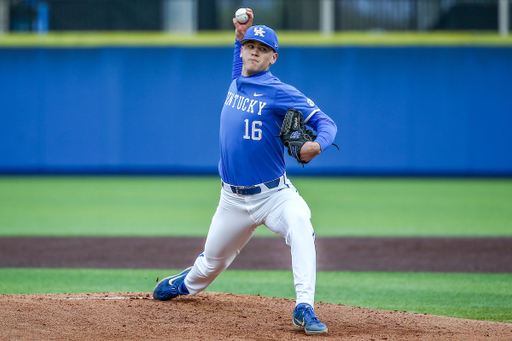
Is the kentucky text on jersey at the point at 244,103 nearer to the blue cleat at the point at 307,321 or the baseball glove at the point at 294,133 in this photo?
the baseball glove at the point at 294,133

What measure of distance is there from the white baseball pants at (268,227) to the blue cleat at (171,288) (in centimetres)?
20

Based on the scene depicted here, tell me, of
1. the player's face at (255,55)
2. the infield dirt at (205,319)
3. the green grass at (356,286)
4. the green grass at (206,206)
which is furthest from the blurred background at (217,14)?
the player's face at (255,55)

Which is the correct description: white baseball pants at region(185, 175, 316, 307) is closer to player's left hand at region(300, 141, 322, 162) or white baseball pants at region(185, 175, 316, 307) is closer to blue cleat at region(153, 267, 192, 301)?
blue cleat at region(153, 267, 192, 301)

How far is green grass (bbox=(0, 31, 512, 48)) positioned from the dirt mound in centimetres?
1346

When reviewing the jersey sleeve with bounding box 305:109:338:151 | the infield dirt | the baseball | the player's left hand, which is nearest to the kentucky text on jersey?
the jersey sleeve with bounding box 305:109:338:151

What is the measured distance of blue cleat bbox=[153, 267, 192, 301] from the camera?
4.44m

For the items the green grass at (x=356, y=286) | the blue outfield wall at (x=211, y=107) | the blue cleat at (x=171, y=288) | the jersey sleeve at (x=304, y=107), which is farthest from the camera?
the blue outfield wall at (x=211, y=107)

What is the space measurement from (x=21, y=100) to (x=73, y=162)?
2.25 m

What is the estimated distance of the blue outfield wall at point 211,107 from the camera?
1711cm

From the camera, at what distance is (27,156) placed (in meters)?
17.3

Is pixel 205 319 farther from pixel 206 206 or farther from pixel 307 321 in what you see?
pixel 206 206

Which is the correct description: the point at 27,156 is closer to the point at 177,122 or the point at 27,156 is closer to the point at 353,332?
the point at 177,122

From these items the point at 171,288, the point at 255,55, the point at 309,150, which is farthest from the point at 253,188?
the point at 171,288

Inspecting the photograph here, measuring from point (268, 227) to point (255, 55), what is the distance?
3.65 feet
